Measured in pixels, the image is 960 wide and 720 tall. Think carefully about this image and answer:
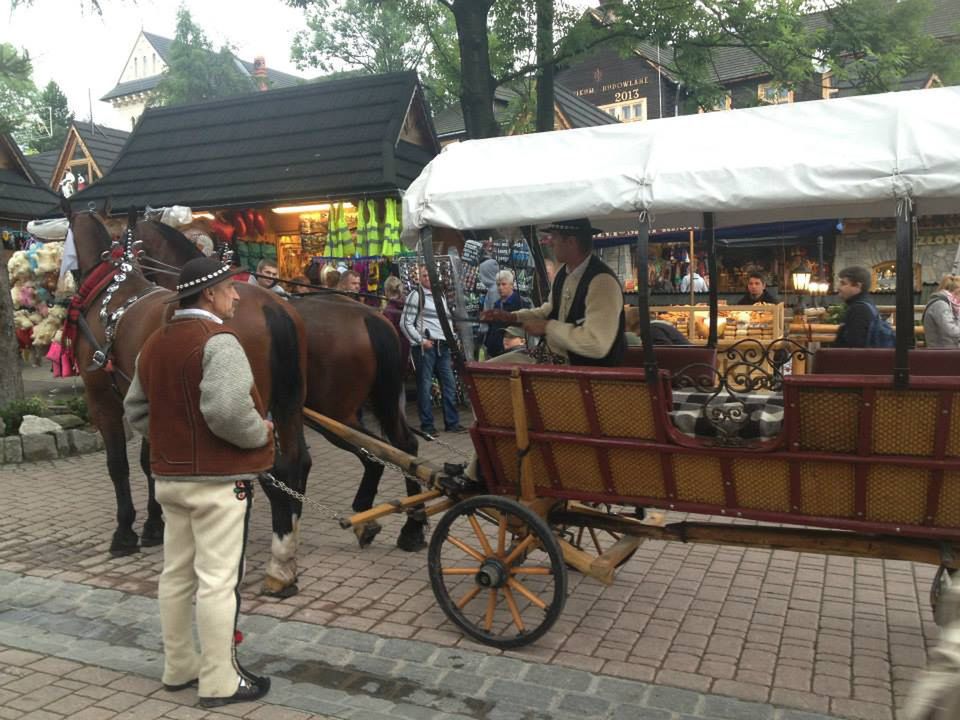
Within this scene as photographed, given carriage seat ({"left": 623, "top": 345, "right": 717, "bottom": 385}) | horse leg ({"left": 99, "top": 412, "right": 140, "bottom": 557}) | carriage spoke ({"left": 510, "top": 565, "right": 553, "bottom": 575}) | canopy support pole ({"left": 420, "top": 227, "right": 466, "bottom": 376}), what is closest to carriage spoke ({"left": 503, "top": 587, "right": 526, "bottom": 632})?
carriage spoke ({"left": 510, "top": 565, "right": 553, "bottom": 575})

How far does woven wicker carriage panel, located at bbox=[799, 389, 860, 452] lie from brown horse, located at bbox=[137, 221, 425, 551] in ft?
9.73

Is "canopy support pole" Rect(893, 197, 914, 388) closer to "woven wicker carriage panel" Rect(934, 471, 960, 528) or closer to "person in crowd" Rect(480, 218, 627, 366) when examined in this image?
"woven wicker carriage panel" Rect(934, 471, 960, 528)

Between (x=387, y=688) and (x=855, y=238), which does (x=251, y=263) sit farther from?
(x=855, y=238)

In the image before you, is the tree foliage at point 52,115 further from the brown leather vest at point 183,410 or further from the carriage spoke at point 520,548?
the carriage spoke at point 520,548

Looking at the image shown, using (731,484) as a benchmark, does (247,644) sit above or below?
below

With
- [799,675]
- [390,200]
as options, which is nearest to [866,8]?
[390,200]

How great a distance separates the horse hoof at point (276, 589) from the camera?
4.90m

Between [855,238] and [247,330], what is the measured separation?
17.5 metres

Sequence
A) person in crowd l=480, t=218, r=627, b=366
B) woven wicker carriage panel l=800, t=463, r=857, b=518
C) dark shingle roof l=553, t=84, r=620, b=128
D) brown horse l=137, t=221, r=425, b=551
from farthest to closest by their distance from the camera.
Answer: dark shingle roof l=553, t=84, r=620, b=128 → brown horse l=137, t=221, r=425, b=551 → person in crowd l=480, t=218, r=627, b=366 → woven wicker carriage panel l=800, t=463, r=857, b=518

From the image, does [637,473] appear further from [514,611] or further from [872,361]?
[872,361]

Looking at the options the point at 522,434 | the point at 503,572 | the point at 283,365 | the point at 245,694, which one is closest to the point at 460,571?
the point at 503,572

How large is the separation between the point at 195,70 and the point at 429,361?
119ft

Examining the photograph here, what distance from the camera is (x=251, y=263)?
1221 centimetres

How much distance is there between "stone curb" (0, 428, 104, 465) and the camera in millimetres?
8648
